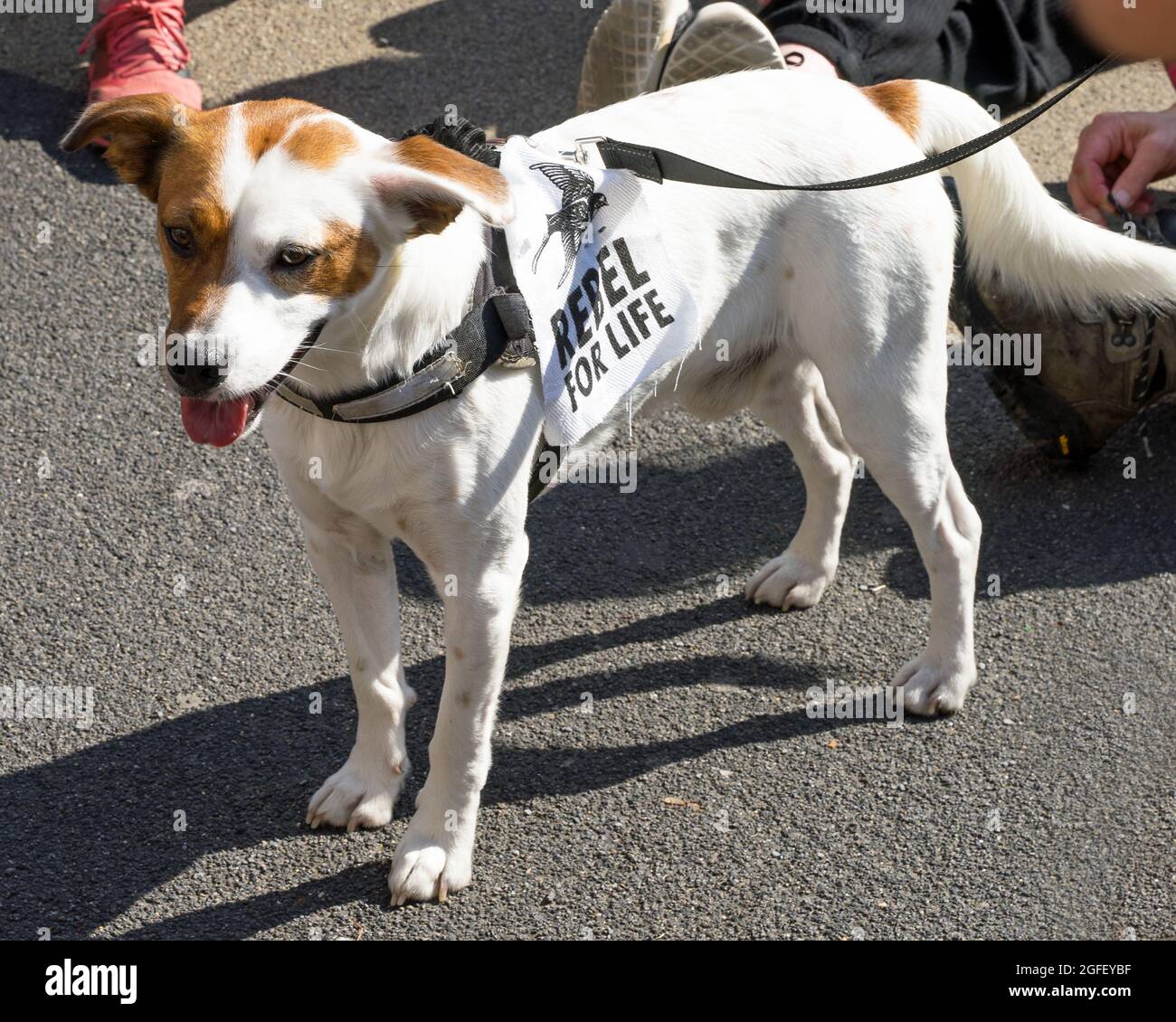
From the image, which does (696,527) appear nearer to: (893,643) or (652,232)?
(893,643)

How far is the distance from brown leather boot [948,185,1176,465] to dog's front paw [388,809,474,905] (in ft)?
7.76

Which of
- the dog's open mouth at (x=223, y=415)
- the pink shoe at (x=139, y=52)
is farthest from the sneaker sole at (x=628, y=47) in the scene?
the dog's open mouth at (x=223, y=415)

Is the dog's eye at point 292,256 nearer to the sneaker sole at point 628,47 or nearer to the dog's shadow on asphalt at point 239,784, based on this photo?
the dog's shadow on asphalt at point 239,784

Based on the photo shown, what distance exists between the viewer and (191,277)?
2367 millimetres

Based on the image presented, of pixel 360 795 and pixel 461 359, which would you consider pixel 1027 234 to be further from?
pixel 360 795

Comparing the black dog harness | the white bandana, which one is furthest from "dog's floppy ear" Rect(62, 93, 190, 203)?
the white bandana

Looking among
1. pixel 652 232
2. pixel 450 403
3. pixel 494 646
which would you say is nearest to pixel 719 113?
pixel 652 232

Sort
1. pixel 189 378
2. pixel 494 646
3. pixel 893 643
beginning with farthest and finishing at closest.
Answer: pixel 893 643 < pixel 494 646 < pixel 189 378

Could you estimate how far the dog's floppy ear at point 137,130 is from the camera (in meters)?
2.48

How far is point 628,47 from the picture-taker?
15.7ft

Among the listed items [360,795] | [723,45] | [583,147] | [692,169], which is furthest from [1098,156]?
[360,795]

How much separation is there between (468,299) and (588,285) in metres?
0.34

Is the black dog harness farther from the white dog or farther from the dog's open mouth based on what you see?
the dog's open mouth

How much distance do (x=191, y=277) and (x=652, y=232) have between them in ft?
3.47
